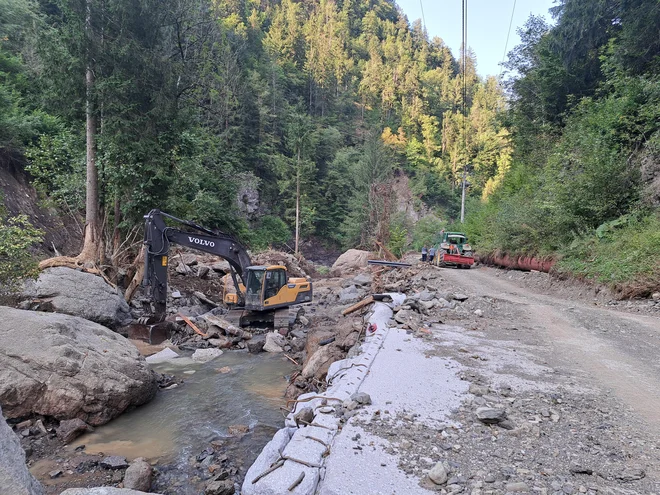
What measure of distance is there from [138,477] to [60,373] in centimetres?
258

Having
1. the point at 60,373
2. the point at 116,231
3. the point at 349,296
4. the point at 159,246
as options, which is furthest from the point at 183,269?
the point at 60,373

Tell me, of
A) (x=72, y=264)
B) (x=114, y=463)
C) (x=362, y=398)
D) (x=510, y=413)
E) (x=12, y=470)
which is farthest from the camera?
(x=72, y=264)

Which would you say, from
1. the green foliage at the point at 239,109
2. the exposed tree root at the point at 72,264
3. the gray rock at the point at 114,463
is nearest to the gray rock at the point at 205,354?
the gray rock at the point at 114,463

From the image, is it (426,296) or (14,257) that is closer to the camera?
(14,257)

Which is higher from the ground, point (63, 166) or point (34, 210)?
point (63, 166)

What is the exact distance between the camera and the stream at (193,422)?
16.2 feet

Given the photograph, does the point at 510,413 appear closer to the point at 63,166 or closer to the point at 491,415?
the point at 491,415

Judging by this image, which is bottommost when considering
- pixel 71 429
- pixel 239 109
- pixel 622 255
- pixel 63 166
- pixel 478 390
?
pixel 71 429

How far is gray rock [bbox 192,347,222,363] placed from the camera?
9.72 meters

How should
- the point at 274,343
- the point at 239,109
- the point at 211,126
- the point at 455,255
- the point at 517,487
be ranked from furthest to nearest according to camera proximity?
the point at 239,109 → the point at 211,126 → the point at 455,255 → the point at 274,343 → the point at 517,487

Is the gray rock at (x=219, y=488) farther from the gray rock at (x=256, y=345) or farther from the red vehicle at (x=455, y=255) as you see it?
the red vehicle at (x=455, y=255)

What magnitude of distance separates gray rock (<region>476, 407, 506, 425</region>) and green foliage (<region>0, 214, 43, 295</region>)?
9.11 m

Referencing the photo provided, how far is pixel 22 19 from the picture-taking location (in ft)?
68.6

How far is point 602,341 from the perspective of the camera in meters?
6.17
